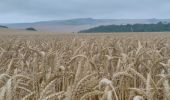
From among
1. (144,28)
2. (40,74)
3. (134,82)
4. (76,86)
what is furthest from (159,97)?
(144,28)

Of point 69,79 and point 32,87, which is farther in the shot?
point 69,79

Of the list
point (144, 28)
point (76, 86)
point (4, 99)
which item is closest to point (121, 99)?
point (76, 86)

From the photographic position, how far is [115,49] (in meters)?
6.35

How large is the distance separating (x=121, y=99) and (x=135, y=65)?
866 millimetres

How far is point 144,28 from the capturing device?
10281 centimetres

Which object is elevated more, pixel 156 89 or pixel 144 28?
pixel 156 89

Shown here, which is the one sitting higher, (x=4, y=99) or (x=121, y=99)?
(x=4, y=99)

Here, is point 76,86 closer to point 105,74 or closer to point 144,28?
point 105,74

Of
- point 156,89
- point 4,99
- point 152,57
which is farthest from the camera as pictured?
point 152,57

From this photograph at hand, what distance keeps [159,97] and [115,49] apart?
127 inches

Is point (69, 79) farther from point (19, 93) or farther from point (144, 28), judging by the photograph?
point (144, 28)

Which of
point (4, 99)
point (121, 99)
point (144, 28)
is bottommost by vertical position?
point (144, 28)

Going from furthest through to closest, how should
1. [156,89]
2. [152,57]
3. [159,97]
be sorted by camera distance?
[152,57] < [159,97] < [156,89]

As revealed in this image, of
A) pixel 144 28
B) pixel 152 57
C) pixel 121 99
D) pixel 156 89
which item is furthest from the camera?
pixel 144 28
